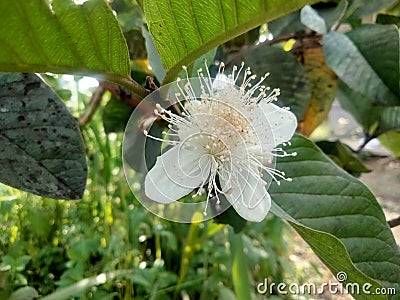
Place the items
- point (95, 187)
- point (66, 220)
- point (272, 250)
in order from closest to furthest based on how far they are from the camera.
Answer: point (66, 220)
point (95, 187)
point (272, 250)

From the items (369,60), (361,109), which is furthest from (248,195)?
(361,109)

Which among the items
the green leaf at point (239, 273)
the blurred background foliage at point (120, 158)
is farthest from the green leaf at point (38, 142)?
the green leaf at point (239, 273)

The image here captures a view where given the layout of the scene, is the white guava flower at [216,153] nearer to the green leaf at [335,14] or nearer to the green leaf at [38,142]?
the green leaf at [38,142]

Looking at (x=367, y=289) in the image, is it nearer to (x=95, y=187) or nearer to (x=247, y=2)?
(x=247, y=2)

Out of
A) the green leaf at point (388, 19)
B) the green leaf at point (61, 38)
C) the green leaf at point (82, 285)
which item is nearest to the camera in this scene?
the green leaf at point (61, 38)

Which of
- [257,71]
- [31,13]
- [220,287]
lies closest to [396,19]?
[257,71]

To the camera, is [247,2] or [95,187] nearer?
[247,2]

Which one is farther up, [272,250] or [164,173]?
[164,173]

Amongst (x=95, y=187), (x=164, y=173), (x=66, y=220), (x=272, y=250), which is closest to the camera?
(x=164, y=173)
